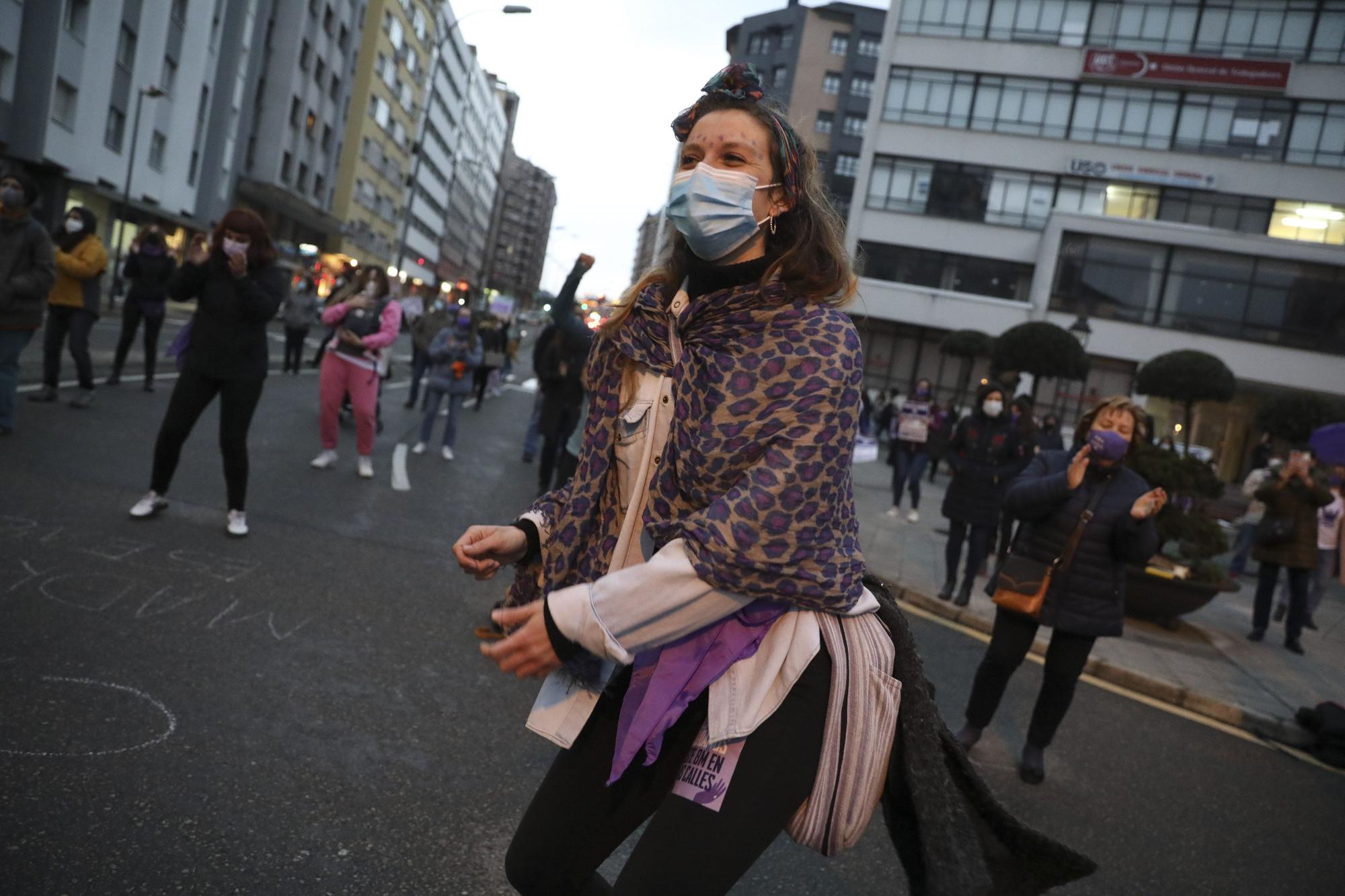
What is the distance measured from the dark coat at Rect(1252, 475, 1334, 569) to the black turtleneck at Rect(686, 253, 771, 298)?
9.73 meters

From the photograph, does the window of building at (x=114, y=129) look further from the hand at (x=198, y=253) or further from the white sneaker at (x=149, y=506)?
the white sneaker at (x=149, y=506)

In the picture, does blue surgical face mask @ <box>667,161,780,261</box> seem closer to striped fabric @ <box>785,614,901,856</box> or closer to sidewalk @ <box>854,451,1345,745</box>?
striped fabric @ <box>785,614,901,856</box>

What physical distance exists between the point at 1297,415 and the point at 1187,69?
1677cm

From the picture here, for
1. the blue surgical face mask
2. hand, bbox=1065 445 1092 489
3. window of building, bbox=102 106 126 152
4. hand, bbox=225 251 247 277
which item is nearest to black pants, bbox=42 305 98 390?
hand, bbox=225 251 247 277

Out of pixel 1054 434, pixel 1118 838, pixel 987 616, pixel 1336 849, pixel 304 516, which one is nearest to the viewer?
pixel 1118 838

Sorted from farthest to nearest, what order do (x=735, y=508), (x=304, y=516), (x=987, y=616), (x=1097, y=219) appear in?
(x=1097, y=219)
(x=987, y=616)
(x=304, y=516)
(x=735, y=508)

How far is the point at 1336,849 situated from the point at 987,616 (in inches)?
153

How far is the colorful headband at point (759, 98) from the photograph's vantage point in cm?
201

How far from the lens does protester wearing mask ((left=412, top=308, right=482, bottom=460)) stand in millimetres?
11727

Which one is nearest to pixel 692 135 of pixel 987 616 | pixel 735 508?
pixel 735 508

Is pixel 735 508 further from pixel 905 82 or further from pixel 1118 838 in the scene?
pixel 905 82

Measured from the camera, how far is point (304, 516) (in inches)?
291

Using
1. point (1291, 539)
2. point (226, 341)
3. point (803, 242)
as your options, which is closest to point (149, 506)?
point (226, 341)

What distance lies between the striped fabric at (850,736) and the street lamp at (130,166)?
102ft
